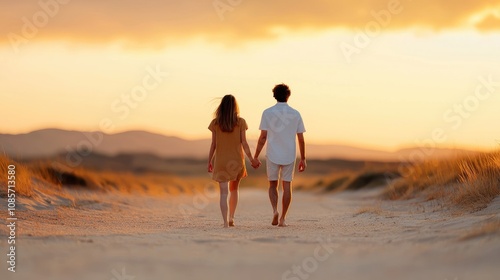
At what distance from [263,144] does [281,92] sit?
0.96m

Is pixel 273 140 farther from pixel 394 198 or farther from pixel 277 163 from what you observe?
pixel 394 198

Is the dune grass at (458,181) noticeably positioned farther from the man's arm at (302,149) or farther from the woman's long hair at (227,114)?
the woman's long hair at (227,114)

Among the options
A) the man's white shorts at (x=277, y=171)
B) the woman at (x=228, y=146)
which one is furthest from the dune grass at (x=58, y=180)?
the man's white shorts at (x=277, y=171)

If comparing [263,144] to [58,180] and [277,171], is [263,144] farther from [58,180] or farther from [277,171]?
[58,180]

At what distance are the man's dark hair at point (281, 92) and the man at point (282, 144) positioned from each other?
114 mm

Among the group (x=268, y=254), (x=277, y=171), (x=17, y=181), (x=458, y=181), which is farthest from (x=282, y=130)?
(x=17, y=181)

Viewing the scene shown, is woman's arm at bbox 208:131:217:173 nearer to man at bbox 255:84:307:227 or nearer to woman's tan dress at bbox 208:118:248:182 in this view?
woman's tan dress at bbox 208:118:248:182

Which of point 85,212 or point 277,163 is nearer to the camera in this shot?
point 277,163

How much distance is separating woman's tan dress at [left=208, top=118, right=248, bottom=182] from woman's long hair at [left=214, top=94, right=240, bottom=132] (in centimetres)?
9

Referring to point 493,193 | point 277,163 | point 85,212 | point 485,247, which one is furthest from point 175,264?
point 85,212

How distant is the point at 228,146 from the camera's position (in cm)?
1145

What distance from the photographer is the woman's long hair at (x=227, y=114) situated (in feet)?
37.4

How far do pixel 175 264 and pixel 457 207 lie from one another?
6.81 metres

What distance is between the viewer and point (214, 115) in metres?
11.6
